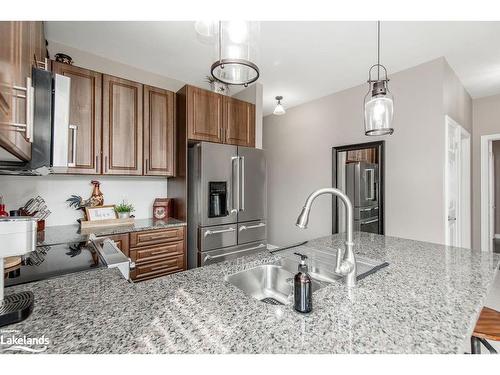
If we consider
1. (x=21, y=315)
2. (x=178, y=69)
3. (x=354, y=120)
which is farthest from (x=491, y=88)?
(x=21, y=315)

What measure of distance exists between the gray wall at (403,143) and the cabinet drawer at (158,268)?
218cm

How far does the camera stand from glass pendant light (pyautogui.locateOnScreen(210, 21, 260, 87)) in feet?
3.73

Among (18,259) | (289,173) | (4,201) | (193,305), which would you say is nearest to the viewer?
(193,305)

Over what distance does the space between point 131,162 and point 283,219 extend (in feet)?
9.10

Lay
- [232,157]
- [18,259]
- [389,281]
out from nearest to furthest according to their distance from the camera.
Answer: [389,281] < [18,259] < [232,157]

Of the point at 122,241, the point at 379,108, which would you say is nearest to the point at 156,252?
the point at 122,241

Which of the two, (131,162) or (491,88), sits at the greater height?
(491,88)

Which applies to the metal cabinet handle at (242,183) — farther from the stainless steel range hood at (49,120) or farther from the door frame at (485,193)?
the door frame at (485,193)

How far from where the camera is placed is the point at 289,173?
4203 mm

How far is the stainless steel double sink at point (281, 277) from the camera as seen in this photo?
1.25 m

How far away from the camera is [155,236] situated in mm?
2324

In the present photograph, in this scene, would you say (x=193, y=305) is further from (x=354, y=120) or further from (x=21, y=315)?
(x=354, y=120)

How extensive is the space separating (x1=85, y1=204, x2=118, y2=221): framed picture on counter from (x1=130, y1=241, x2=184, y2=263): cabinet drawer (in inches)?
20.8

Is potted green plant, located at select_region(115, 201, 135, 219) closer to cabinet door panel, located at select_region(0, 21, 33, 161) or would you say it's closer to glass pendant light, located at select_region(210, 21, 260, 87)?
cabinet door panel, located at select_region(0, 21, 33, 161)
